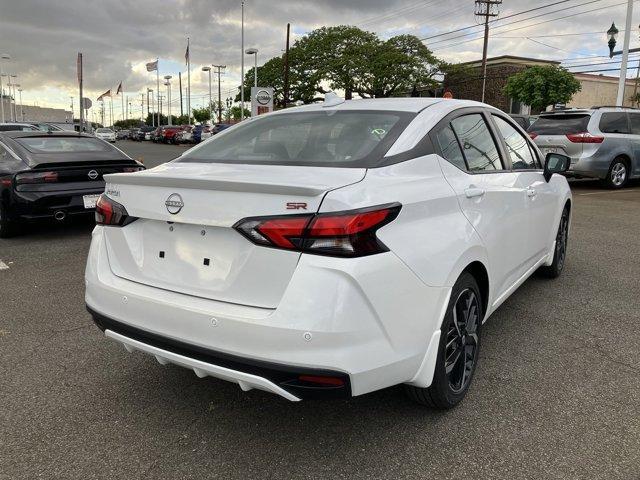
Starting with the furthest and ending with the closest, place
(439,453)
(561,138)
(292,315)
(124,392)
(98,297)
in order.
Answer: (561,138) → (124,392) → (98,297) → (439,453) → (292,315)

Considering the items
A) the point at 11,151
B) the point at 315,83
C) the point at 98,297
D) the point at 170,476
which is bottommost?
the point at 170,476

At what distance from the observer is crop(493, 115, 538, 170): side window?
3.78 meters

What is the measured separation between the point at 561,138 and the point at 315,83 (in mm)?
41321

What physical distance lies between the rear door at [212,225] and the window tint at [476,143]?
3.29 ft

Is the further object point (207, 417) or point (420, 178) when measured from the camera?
point (207, 417)

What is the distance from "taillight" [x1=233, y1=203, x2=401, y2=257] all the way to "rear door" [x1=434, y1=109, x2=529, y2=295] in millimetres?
805

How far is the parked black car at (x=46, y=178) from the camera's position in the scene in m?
6.61

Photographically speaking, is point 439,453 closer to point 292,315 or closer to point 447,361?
point 447,361

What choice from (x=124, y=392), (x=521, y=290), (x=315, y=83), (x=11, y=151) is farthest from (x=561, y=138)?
(x=315, y=83)

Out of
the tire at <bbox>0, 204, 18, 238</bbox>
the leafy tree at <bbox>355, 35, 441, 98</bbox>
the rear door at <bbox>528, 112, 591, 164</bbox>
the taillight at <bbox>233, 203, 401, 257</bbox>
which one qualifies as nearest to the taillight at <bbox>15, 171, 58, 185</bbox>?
Result: the tire at <bbox>0, 204, 18, 238</bbox>

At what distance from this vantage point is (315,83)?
166 ft

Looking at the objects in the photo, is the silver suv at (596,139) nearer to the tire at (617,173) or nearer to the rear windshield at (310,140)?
the tire at (617,173)

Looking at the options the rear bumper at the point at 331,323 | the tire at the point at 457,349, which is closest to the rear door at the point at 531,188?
the tire at the point at 457,349

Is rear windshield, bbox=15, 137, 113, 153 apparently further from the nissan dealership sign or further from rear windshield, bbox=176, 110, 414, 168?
the nissan dealership sign
